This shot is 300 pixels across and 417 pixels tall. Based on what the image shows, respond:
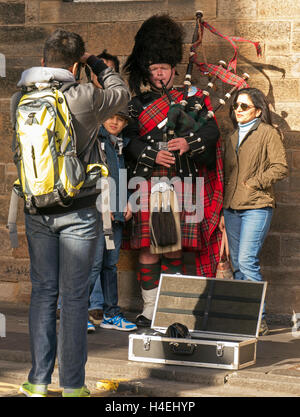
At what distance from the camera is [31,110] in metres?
4.26

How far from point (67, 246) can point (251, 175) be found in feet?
8.87

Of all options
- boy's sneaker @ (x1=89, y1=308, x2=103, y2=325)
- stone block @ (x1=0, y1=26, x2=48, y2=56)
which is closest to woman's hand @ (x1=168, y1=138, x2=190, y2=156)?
boy's sneaker @ (x1=89, y1=308, x2=103, y2=325)

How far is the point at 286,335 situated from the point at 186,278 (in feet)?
4.02

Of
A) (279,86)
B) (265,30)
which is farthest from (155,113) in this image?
(265,30)

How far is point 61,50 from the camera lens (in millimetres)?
4449

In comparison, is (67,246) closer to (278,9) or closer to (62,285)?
(62,285)

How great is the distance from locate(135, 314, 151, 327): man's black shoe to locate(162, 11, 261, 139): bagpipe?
58.4 inches

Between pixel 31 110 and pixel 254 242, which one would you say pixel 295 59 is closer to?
pixel 254 242

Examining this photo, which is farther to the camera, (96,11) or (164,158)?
(96,11)

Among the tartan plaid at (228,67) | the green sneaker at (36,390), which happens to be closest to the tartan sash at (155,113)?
the tartan plaid at (228,67)

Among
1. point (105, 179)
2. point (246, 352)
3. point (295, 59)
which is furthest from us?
point (295, 59)

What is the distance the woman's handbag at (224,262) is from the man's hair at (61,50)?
9.90ft

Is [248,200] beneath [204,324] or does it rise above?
above
